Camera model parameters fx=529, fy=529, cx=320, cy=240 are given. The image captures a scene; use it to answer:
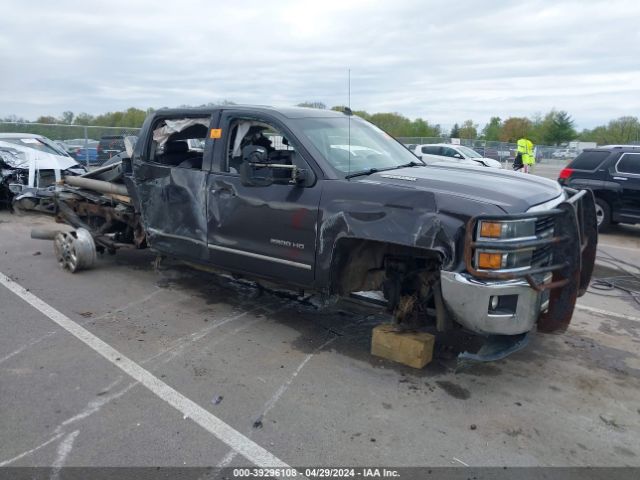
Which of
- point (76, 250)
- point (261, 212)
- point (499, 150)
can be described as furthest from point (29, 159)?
point (499, 150)

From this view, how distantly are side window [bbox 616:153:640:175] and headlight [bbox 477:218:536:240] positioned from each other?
8.29m

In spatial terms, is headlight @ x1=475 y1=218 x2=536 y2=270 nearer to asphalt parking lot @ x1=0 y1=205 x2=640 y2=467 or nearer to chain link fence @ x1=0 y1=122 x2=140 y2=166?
asphalt parking lot @ x1=0 y1=205 x2=640 y2=467

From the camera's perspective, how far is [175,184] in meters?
5.44

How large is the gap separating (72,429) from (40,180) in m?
8.96

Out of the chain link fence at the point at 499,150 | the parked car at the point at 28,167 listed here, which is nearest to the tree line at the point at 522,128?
the chain link fence at the point at 499,150

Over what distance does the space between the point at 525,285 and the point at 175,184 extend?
11.6ft

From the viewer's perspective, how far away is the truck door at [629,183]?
10.2 metres

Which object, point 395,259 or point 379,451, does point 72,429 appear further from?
point 395,259

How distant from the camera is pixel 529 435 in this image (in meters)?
3.34

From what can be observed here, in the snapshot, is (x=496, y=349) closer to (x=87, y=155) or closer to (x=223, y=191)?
(x=223, y=191)

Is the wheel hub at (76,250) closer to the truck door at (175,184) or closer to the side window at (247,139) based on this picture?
the truck door at (175,184)

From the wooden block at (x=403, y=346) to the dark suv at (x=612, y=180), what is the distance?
8.00 meters

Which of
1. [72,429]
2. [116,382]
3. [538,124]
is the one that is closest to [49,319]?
[116,382]

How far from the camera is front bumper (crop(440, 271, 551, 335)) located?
355 centimetres
